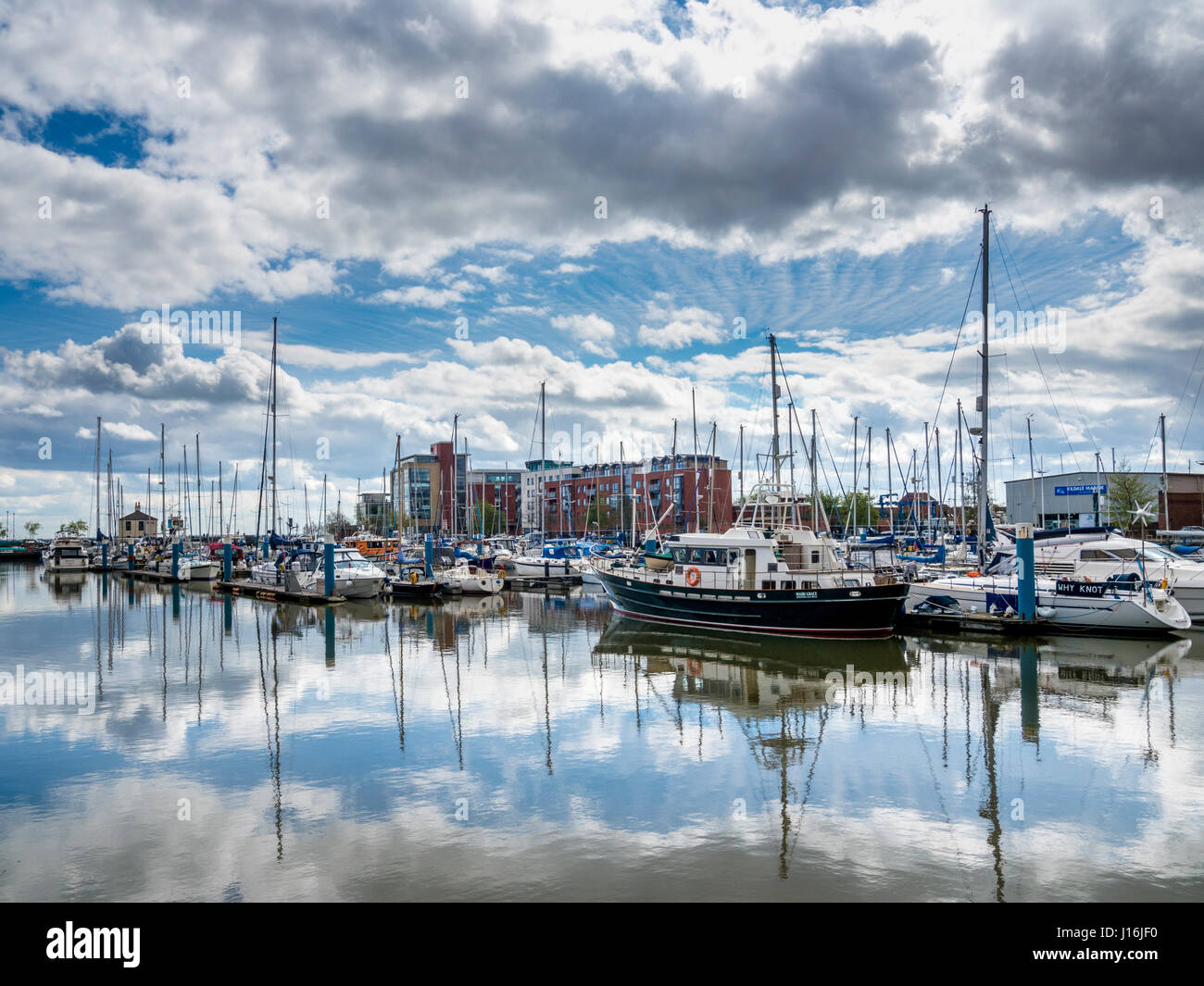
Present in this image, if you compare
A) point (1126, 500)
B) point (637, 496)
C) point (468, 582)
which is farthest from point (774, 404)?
point (637, 496)

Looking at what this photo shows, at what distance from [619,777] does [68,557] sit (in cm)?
8913

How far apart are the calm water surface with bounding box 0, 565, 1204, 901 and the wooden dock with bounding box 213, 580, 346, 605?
17629 millimetres

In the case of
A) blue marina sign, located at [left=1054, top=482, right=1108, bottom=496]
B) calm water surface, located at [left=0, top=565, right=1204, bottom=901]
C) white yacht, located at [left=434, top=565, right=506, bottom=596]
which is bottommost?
calm water surface, located at [left=0, top=565, right=1204, bottom=901]

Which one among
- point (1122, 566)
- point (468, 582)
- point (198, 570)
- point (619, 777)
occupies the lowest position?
point (619, 777)

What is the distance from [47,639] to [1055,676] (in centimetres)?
3316

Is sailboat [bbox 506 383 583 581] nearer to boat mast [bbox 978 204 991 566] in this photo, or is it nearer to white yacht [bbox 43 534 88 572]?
boat mast [bbox 978 204 991 566]

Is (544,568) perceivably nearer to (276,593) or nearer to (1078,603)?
(276,593)

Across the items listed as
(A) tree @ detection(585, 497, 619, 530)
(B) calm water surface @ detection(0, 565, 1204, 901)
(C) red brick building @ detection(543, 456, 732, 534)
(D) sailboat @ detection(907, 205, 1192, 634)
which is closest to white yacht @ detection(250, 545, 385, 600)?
(B) calm water surface @ detection(0, 565, 1204, 901)

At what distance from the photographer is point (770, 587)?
27.6 metres

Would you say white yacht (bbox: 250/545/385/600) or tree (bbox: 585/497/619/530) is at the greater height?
tree (bbox: 585/497/619/530)

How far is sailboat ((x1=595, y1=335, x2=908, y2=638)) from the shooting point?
1030 inches

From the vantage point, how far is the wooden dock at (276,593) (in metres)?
41.9
